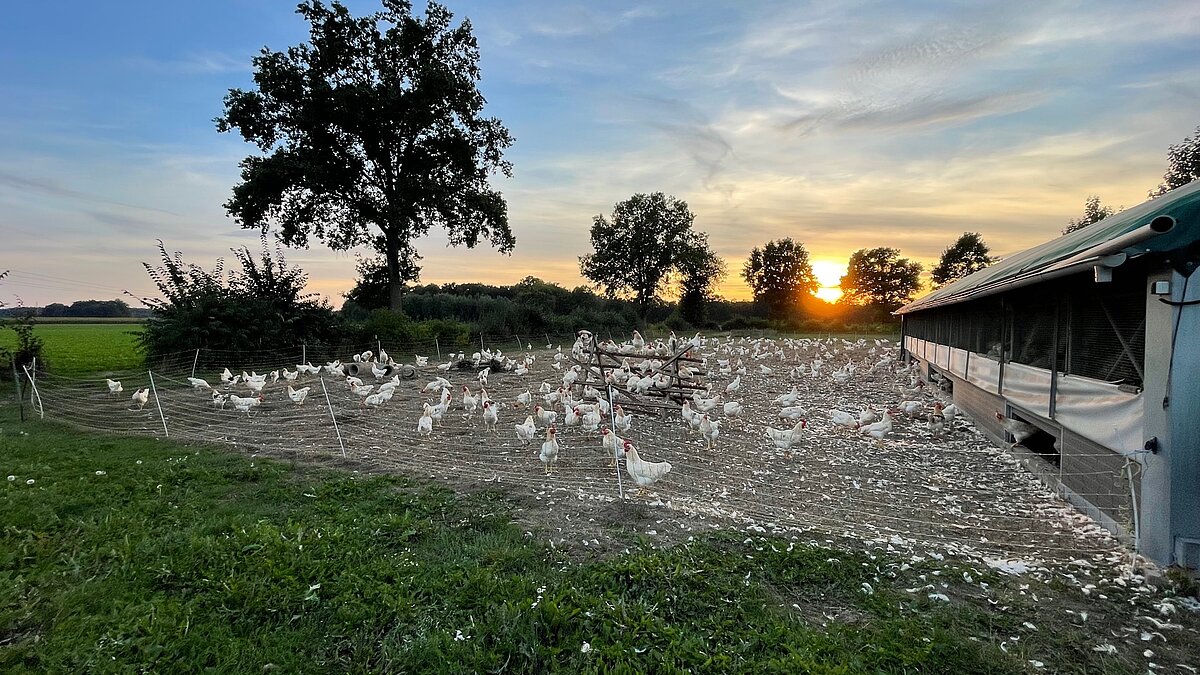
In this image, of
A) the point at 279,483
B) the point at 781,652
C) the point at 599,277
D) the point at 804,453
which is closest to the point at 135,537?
the point at 279,483

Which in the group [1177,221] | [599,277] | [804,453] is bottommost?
[804,453]

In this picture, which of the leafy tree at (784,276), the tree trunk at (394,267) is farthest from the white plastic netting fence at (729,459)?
the leafy tree at (784,276)

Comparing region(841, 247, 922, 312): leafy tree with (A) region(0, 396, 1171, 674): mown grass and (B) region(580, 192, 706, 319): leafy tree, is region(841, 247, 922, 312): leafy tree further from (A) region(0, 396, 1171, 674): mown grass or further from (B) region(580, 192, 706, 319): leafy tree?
(A) region(0, 396, 1171, 674): mown grass

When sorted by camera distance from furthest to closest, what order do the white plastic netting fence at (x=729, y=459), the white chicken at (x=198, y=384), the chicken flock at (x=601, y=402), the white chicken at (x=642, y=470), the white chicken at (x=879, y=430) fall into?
the white chicken at (x=198, y=384)
the white chicken at (x=879, y=430)
the chicken flock at (x=601, y=402)
the white chicken at (x=642, y=470)
the white plastic netting fence at (x=729, y=459)

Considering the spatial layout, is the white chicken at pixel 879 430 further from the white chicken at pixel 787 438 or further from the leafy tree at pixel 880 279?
the leafy tree at pixel 880 279

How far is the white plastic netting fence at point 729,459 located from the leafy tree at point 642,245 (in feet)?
A: 99.7

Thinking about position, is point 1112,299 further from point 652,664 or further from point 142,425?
point 142,425

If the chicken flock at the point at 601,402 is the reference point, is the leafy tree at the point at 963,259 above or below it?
above

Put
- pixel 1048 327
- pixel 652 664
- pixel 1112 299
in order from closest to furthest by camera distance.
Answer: pixel 652 664, pixel 1112 299, pixel 1048 327

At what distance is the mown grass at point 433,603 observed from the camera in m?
3.04

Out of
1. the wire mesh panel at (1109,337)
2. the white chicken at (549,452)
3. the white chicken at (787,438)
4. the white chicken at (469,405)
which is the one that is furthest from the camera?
the white chicken at (469,405)

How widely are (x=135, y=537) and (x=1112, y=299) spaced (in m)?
9.95

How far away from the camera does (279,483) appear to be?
6.07 metres

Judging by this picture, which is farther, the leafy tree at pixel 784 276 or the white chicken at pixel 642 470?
the leafy tree at pixel 784 276
